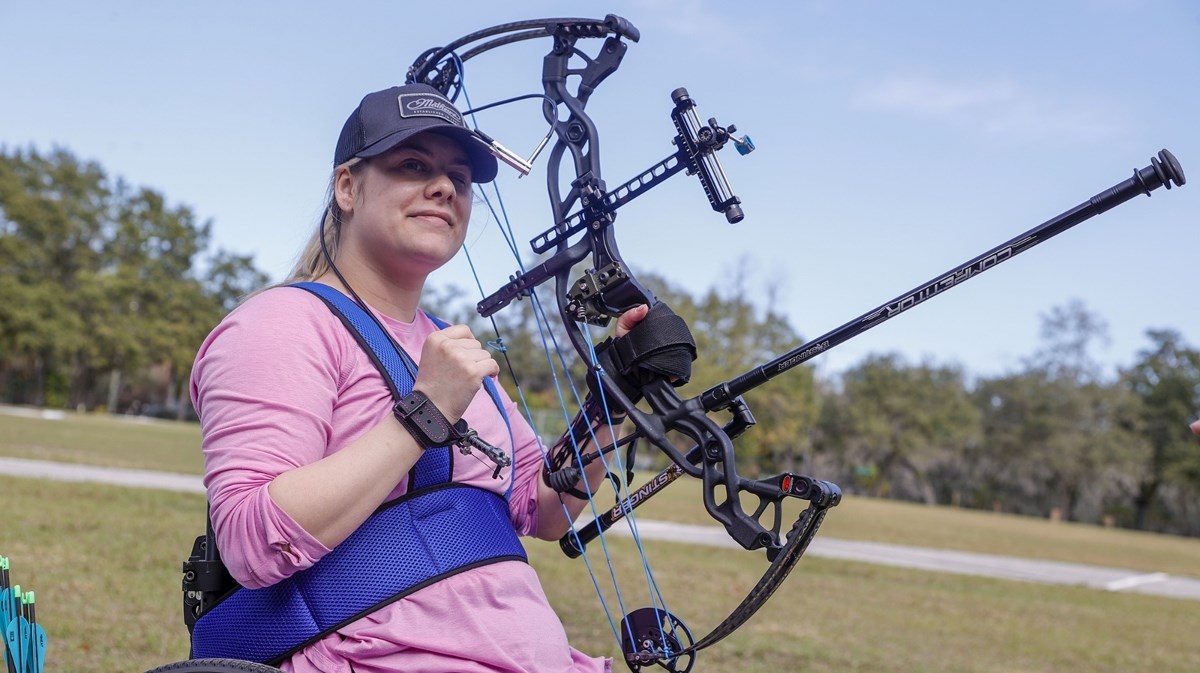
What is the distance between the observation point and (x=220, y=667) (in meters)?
1.94

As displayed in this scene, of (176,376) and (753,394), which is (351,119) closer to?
(753,394)

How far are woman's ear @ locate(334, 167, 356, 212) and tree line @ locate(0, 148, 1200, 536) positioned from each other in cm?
5109

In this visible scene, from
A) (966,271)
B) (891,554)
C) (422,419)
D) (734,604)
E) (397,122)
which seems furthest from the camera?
(891,554)

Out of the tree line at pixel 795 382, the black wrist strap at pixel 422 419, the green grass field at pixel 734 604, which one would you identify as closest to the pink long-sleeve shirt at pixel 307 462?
the black wrist strap at pixel 422 419

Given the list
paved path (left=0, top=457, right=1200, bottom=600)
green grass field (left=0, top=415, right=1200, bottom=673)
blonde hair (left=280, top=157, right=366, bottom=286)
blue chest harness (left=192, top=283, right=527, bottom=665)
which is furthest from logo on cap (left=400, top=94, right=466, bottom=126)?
paved path (left=0, top=457, right=1200, bottom=600)

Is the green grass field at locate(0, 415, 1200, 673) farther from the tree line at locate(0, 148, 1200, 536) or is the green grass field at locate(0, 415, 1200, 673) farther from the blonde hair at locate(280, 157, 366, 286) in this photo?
the tree line at locate(0, 148, 1200, 536)

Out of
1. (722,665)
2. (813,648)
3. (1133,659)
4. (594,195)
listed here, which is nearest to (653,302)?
(594,195)

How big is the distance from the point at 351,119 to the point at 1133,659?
995 centimetres

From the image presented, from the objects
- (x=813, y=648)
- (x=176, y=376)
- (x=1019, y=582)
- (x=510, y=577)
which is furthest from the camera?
(x=176, y=376)

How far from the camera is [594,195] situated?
2445 millimetres

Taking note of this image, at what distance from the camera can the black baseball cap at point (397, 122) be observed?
2189mm

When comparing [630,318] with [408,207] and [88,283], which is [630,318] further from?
[88,283]

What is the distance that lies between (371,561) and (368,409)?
0.29 meters

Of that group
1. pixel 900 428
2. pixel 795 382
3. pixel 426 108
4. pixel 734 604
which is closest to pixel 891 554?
pixel 734 604
